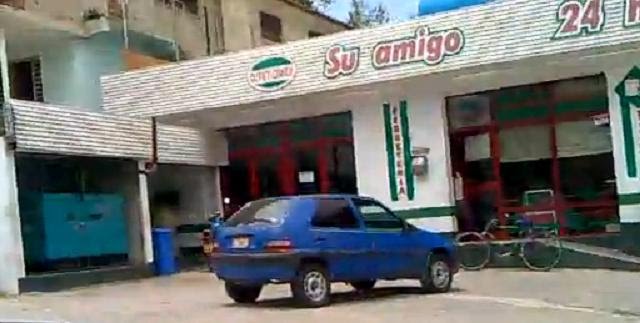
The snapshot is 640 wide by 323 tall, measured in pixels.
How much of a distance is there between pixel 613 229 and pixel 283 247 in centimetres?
875

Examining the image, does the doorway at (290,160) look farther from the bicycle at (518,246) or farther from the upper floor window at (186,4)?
the upper floor window at (186,4)

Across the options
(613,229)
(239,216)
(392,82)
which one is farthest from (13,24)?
(613,229)

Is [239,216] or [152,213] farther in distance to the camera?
[152,213]

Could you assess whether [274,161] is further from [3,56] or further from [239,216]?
[239,216]

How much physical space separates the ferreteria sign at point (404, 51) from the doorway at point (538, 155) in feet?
6.26

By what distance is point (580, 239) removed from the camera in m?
19.9

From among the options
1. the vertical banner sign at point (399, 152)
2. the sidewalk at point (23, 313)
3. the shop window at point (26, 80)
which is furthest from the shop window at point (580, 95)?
the shop window at point (26, 80)

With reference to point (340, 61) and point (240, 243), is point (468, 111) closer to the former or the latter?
point (340, 61)

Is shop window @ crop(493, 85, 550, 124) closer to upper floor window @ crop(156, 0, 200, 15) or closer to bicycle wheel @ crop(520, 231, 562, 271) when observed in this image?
bicycle wheel @ crop(520, 231, 562, 271)

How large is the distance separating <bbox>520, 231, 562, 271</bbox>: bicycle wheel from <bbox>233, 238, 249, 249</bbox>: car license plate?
7582 millimetres

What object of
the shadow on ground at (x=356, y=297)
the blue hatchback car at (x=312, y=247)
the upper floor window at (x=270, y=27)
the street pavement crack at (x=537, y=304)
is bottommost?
the street pavement crack at (x=537, y=304)

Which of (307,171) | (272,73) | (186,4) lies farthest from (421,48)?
(186,4)

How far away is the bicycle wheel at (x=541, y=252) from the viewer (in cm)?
1930

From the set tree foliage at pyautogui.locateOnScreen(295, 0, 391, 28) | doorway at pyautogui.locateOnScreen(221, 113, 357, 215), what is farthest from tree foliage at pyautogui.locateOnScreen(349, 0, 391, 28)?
doorway at pyautogui.locateOnScreen(221, 113, 357, 215)
